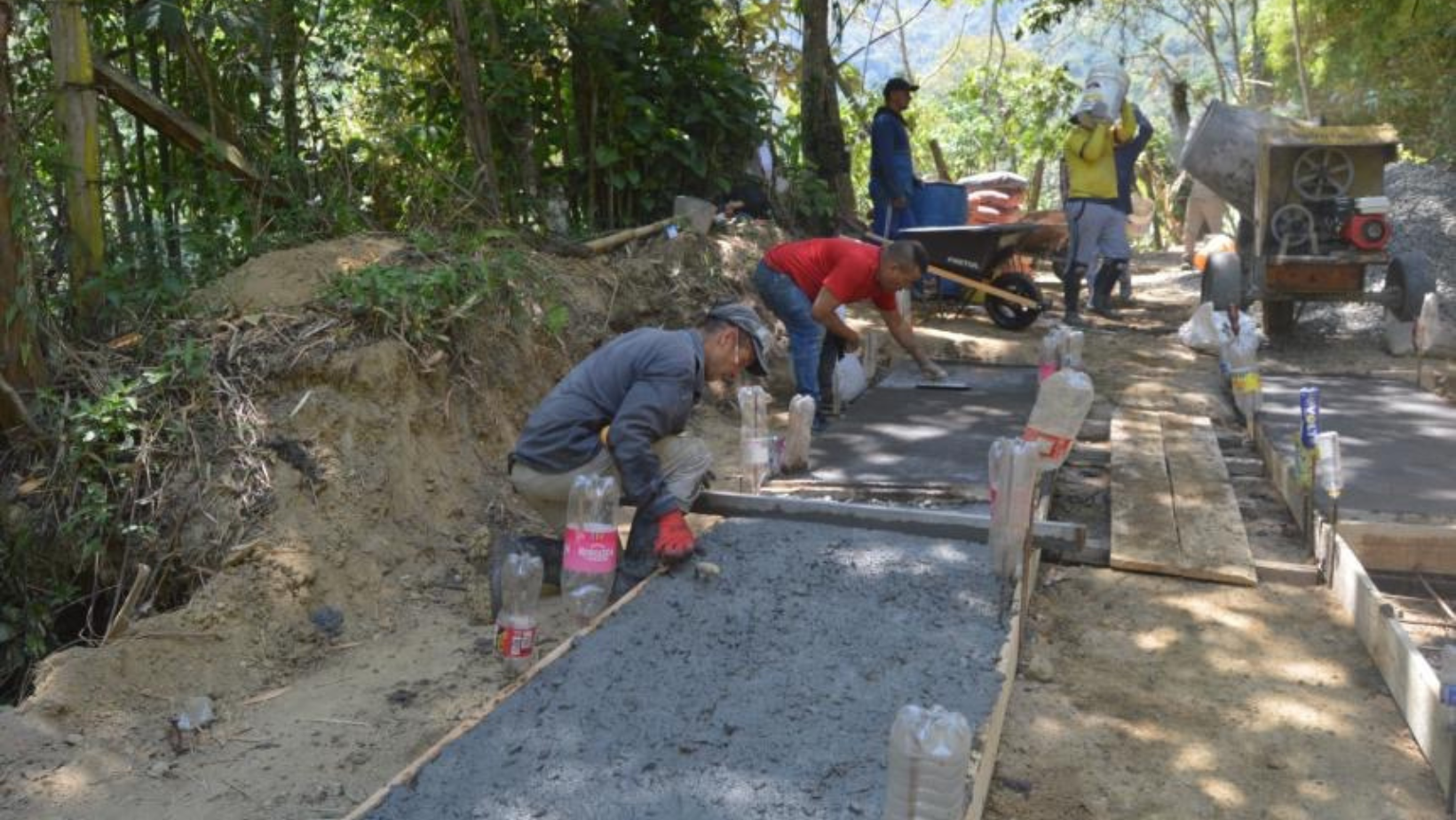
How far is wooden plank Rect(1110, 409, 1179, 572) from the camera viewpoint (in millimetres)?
4488

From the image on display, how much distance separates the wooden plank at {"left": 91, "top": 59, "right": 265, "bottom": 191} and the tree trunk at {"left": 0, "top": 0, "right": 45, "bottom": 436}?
2.48 ft

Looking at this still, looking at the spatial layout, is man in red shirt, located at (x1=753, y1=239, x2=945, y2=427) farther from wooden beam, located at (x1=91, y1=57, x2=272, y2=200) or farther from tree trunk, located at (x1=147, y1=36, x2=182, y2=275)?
tree trunk, located at (x1=147, y1=36, x2=182, y2=275)

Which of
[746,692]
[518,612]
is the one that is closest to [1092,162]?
[518,612]

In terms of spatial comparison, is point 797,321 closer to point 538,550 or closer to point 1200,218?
point 538,550

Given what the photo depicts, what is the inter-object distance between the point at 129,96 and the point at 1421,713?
5351 mm

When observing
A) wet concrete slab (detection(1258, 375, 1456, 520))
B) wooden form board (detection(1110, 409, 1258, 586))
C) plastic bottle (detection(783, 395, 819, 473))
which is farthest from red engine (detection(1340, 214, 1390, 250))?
plastic bottle (detection(783, 395, 819, 473))

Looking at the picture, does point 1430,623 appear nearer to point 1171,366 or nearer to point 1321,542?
point 1321,542

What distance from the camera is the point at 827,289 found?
604 cm

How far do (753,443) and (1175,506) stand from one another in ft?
5.77

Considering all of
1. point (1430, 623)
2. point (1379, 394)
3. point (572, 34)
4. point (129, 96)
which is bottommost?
point (1430, 623)

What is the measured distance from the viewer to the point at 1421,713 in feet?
10.4

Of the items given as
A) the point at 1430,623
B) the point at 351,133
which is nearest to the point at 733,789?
the point at 1430,623

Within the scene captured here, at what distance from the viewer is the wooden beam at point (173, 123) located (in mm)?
5172

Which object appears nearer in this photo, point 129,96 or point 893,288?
point 129,96
